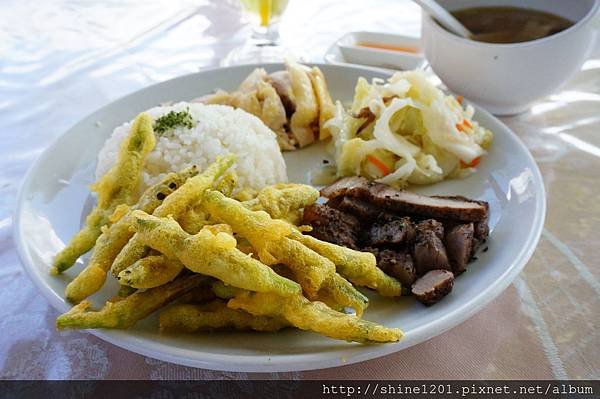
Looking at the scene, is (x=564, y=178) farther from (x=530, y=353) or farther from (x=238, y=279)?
(x=238, y=279)

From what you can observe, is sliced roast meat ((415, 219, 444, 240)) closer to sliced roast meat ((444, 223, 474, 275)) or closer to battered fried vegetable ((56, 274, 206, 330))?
sliced roast meat ((444, 223, 474, 275))

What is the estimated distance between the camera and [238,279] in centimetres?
128

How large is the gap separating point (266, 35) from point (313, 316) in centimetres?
209

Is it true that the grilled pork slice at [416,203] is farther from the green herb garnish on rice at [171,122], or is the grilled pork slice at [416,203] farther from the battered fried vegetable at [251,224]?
the green herb garnish on rice at [171,122]

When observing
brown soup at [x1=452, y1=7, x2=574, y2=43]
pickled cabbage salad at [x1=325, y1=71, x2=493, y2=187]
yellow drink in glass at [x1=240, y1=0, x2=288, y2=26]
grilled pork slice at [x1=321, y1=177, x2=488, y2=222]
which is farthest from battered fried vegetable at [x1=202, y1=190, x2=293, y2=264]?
yellow drink in glass at [x1=240, y1=0, x2=288, y2=26]

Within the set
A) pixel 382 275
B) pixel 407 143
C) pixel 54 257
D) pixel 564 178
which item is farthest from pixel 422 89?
pixel 54 257

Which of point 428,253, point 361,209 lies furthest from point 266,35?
point 428,253

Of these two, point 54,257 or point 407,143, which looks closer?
point 54,257

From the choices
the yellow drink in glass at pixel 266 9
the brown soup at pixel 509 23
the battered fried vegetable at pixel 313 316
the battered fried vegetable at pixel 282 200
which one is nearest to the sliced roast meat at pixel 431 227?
the battered fried vegetable at pixel 282 200

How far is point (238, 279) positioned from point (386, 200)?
2.19 feet

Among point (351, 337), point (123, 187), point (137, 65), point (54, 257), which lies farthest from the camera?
point (137, 65)

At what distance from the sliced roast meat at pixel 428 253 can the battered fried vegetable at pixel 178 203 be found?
567 mm

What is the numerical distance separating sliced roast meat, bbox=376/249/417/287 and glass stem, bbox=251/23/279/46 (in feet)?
5.90

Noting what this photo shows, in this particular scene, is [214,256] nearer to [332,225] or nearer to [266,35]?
[332,225]
